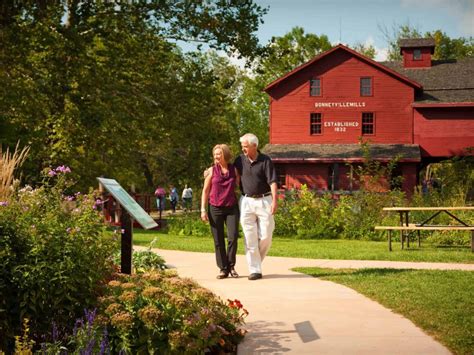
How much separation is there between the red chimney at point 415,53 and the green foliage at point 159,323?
42.3 m

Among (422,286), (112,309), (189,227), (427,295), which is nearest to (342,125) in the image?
(189,227)

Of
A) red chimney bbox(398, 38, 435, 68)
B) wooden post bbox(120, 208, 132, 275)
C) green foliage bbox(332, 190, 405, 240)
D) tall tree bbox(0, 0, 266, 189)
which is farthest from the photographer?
red chimney bbox(398, 38, 435, 68)

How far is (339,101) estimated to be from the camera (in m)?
44.3

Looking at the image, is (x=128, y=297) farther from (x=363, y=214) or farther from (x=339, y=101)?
(x=339, y=101)

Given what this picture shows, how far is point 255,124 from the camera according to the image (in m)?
69.9

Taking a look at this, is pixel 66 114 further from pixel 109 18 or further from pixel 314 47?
pixel 314 47

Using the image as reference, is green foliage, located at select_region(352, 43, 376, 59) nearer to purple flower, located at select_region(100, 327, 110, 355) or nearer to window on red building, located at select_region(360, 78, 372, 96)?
window on red building, located at select_region(360, 78, 372, 96)

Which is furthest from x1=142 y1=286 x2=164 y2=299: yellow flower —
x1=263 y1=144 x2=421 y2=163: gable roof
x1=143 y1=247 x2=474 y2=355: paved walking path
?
x1=263 y1=144 x2=421 y2=163: gable roof

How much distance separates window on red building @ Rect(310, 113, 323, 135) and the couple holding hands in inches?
1325

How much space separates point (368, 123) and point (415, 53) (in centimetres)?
716

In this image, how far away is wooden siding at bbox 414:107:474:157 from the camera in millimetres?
42188

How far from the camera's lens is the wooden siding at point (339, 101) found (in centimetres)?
4353

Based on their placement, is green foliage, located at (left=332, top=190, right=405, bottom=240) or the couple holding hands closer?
the couple holding hands

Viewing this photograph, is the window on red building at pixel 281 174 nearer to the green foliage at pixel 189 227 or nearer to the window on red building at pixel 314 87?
the window on red building at pixel 314 87
